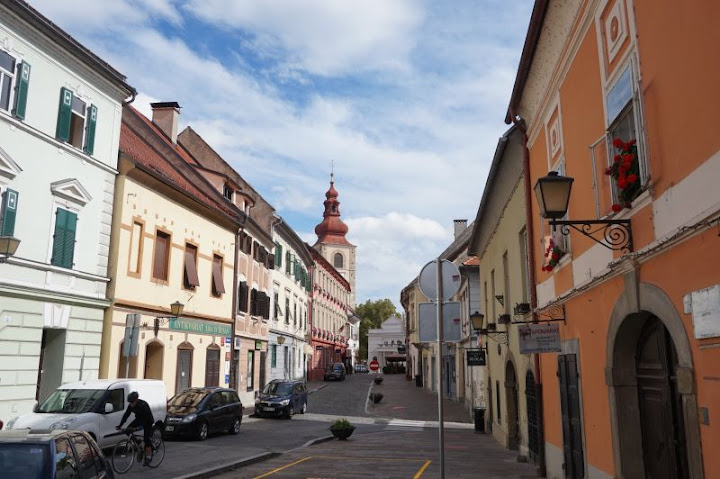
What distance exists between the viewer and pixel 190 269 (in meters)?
25.2

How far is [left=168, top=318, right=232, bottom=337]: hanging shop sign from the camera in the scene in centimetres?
2404

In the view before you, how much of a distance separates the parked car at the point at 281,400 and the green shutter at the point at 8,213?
49.0 feet

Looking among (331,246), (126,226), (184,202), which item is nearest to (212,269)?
(184,202)

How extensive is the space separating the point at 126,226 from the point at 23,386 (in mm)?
6291

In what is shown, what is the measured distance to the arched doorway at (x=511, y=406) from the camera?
59.4ft

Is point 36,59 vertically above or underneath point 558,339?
above

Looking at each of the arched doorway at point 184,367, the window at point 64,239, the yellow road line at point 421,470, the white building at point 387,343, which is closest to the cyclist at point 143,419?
the yellow road line at point 421,470

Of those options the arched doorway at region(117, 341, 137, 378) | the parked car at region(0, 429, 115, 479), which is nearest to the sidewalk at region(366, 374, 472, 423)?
the arched doorway at region(117, 341, 137, 378)

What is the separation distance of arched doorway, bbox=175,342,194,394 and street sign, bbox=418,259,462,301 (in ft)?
61.0

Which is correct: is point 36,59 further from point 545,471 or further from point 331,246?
point 331,246

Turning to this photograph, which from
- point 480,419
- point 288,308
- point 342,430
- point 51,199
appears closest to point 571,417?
point 342,430

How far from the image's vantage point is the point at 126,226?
67.8 feet

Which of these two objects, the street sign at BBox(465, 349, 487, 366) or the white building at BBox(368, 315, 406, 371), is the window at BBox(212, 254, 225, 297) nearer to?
the street sign at BBox(465, 349, 487, 366)

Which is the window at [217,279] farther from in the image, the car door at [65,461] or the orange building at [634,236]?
the car door at [65,461]
